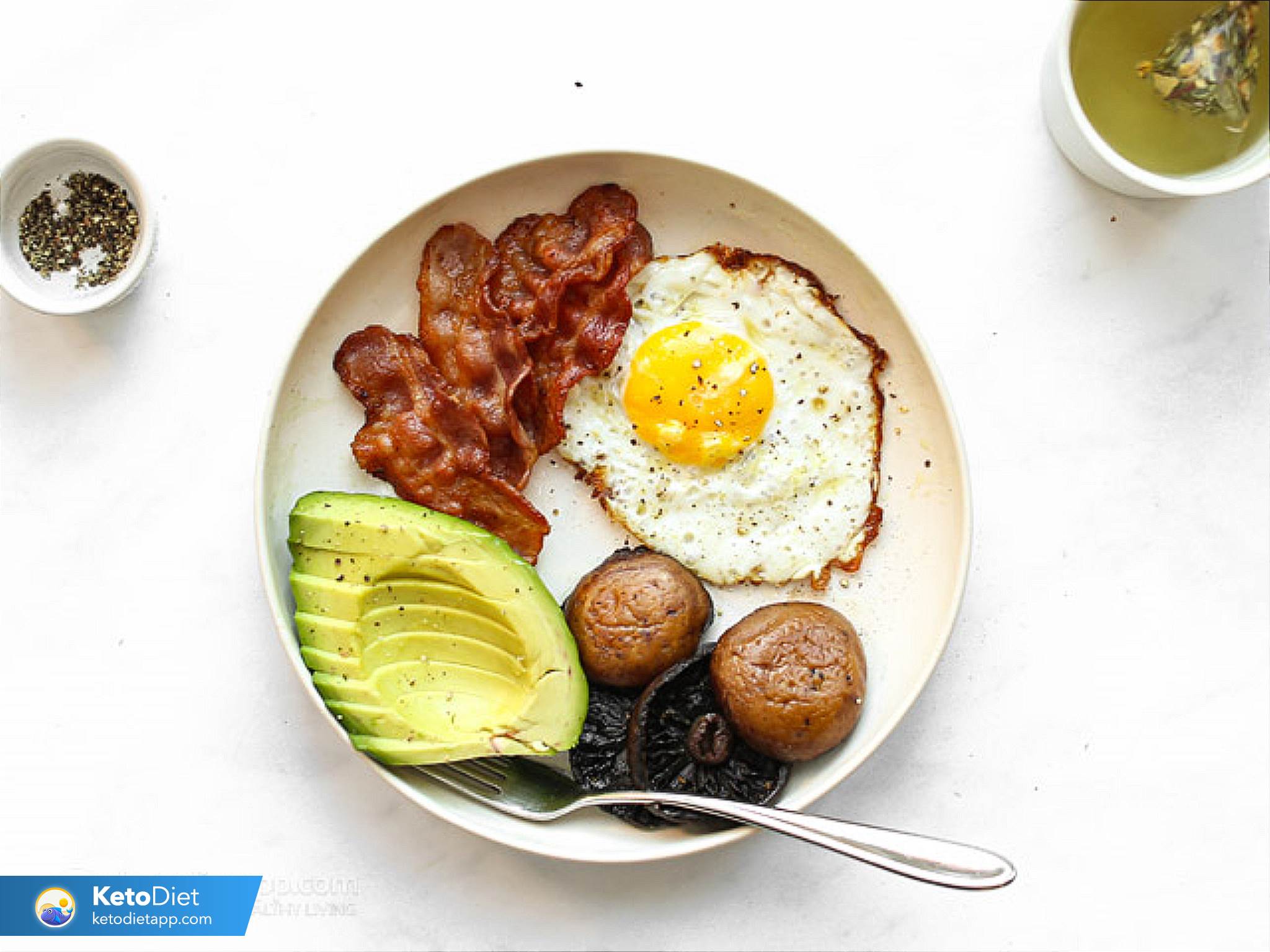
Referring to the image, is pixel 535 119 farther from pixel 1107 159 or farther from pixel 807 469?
pixel 1107 159

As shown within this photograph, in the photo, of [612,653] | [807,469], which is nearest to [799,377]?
[807,469]

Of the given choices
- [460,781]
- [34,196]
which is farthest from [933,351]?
[34,196]

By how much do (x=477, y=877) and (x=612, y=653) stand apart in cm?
61

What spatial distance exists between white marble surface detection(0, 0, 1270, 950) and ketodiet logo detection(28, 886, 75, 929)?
5 centimetres

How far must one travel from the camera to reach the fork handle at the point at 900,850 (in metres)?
1.83

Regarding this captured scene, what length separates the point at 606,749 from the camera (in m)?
2.01

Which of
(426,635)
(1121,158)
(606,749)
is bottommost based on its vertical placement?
(606,749)

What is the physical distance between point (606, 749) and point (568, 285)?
83 cm

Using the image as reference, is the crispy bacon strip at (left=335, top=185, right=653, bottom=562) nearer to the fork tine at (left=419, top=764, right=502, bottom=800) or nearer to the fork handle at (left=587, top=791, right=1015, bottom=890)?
the fork tine at (left=419, top=764, right=502, bottom=800)

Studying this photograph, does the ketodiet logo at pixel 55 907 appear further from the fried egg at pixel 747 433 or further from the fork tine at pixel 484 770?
the fried egg at pixel 747 433

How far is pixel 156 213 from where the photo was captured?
2.18m

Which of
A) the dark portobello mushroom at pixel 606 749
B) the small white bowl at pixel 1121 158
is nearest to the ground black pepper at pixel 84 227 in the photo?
the dark portobello mushroom at pixel 606 749

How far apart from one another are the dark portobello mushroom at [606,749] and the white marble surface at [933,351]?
28cm

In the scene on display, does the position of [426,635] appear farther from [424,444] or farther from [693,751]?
[693,751]
